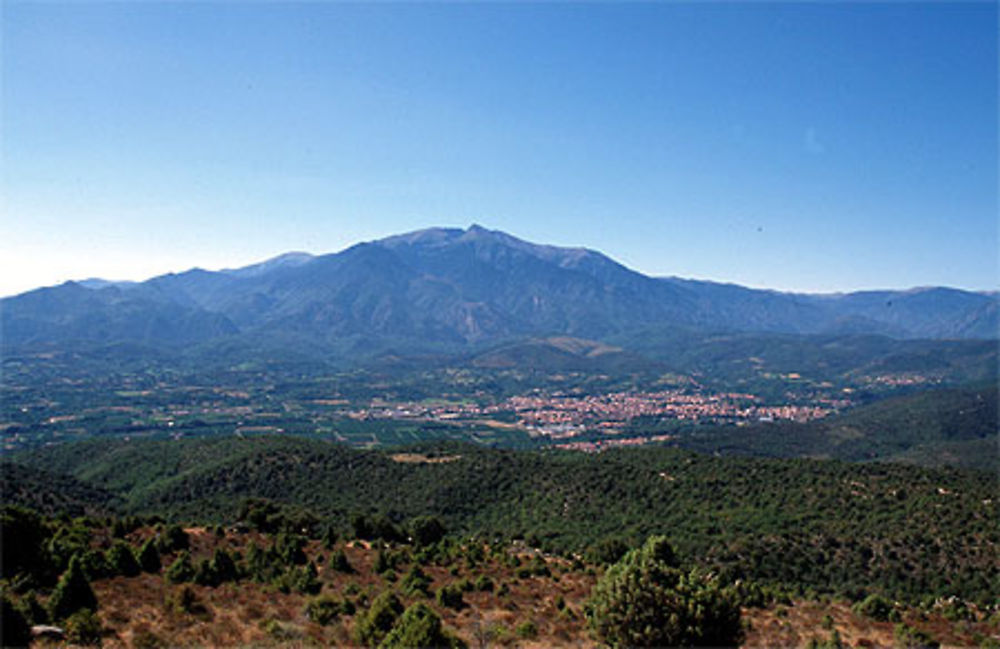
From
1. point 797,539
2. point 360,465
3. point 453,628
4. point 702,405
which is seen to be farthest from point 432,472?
point 702,405

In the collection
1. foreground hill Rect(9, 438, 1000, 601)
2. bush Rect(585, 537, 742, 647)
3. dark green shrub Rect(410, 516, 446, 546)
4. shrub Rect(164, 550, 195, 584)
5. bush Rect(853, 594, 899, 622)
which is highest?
bush Rect(585, 537, 742, 647)

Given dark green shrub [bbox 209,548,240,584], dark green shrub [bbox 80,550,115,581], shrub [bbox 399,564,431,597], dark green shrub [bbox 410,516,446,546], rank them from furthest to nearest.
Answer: dark green shrub [bbox 410,516,446,546], shrub [bbox 399,564,431,597], dark green shrub [bbox 209,548,240,584], dark green shrub [bbox 80,550,115,581]

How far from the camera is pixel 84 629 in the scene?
43.7 feet

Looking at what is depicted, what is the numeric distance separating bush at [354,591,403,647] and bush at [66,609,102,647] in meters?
6.10

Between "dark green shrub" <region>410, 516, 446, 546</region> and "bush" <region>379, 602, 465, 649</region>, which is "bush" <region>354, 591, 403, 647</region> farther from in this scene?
"dark green shrub" <region>410, 516, 446, 546</region>

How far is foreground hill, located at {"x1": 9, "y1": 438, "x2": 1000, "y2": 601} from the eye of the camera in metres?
33.3

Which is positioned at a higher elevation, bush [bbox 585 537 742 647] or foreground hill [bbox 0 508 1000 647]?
bush [bbox 585 537 742 647]

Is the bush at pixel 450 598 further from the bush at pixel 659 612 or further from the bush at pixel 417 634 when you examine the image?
the bush at pixel 659 612

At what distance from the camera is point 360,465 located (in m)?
62.5

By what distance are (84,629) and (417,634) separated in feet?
26.0

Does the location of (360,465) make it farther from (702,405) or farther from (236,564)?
(702,405)

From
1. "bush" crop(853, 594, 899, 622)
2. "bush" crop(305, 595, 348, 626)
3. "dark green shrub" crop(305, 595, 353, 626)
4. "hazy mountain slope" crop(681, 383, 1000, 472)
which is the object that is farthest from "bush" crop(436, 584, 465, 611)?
"hazy mountain slope" crop(681, 383, 1000, 472)

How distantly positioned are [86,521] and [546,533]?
1174 inches

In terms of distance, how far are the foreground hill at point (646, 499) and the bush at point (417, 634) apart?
910 inches
